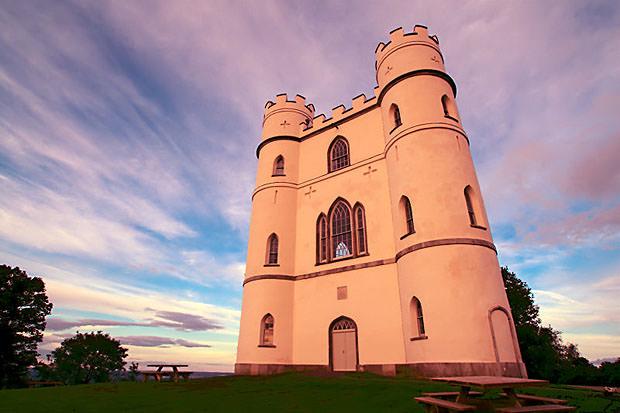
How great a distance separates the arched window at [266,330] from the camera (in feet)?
62.4

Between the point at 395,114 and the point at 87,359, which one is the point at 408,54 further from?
the point at 87,359

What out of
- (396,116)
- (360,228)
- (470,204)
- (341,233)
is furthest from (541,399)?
(396,116)

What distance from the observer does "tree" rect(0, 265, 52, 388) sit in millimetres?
27297

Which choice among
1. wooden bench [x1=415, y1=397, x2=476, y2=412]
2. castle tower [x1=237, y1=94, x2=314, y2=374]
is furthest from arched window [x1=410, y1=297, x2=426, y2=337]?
wooden bench [x1=415, y1=397, x2=476, y2=412]

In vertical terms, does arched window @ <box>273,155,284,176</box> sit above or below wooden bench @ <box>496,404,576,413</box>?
above

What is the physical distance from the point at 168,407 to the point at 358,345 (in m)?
10.3

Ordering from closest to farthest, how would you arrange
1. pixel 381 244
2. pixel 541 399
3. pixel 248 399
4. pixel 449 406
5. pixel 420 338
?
pixel 449 406
pixel 541 399
pixel 248 399
pixel 420 338
pixel 381 244

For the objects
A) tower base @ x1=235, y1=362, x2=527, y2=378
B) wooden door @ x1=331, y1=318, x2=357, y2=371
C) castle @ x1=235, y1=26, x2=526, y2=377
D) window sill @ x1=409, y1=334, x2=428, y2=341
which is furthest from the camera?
wooden door @ x1=331, y1=318, x2=357, y2=371

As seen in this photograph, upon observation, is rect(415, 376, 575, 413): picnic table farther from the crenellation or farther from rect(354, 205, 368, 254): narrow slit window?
the crenellation

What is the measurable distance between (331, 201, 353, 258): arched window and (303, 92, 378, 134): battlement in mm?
6403

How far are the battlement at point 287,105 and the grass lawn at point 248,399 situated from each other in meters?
19.6

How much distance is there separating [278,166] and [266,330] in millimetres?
11264

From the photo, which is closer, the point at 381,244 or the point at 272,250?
the point at 381,244

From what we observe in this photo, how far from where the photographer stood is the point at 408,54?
771 inches
